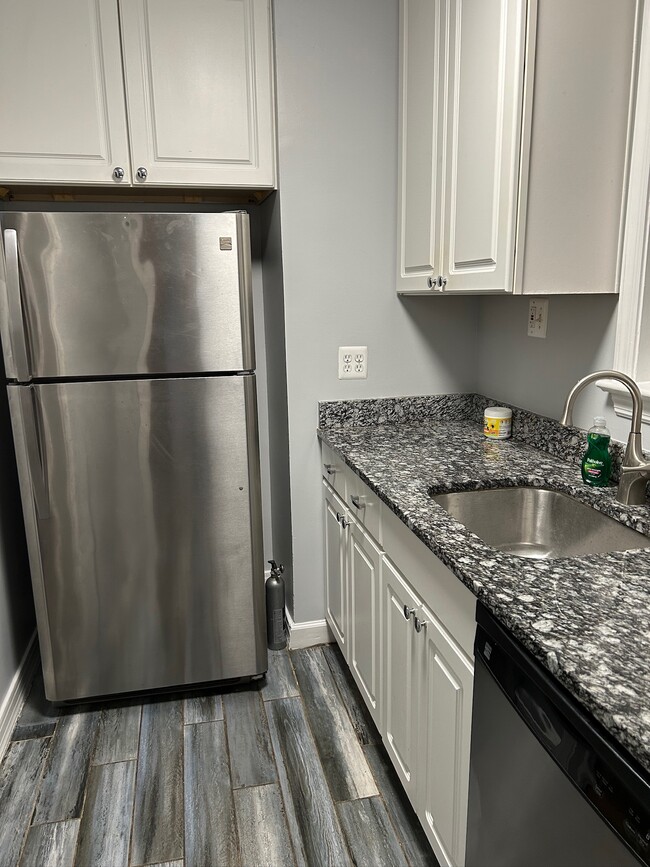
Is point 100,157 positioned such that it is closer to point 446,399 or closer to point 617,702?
point 446,399

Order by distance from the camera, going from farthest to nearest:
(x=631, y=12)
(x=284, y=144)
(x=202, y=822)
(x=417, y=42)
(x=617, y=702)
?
(x=284, y=144) → (x=417, y=42) → (x=202, y=822) → (x=631, y=12) → (x=617, y=702)

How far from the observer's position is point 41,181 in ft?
6.29

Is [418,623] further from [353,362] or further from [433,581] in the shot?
[353,362]

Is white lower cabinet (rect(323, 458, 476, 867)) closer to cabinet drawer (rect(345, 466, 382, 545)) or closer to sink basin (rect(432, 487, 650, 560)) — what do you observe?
cabinet drawer (rect(345, 466, 382, 545))

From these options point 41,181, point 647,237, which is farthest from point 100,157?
point 647,237

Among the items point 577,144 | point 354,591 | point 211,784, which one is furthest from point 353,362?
point 211,784

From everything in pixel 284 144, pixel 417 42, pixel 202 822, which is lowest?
pixel 202 822

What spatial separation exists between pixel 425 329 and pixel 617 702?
66.3 inches

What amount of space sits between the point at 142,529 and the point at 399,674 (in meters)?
0.93

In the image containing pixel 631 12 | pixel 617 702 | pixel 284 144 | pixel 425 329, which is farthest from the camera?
pixel 425 329

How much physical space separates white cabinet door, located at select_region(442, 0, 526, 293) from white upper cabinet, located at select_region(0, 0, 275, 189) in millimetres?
650

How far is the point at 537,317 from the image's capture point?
76.5 inches

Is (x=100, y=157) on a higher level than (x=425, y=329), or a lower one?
higher

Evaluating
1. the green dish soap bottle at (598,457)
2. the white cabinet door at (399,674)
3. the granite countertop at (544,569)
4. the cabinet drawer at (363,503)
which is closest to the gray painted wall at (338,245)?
the granite countertop at (544,569)
